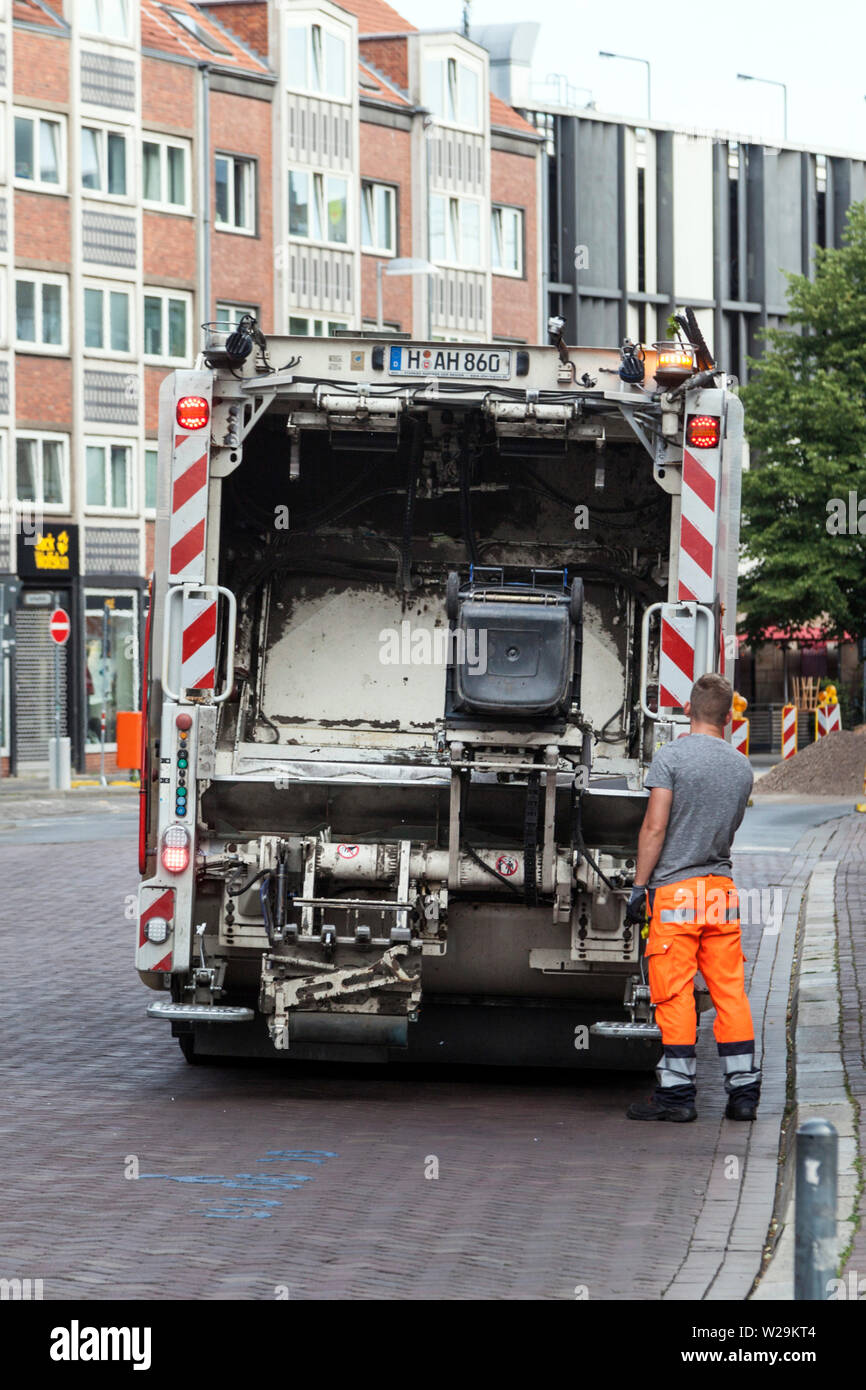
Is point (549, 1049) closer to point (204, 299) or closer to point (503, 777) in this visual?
point (503, 777)

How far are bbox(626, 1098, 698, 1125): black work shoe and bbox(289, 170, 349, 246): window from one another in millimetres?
40077

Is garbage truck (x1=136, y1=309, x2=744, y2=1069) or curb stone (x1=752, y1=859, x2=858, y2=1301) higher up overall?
garbage truck (x1=136, y1=309, x2=744, y2=1069)

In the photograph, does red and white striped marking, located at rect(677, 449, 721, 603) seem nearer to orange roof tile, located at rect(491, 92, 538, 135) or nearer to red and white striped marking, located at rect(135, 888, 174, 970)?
red and white striped marking, located at rect(135, 888, 174, 970)

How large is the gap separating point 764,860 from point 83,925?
771cm

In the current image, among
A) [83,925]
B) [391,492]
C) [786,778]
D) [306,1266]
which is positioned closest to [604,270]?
[786,778]

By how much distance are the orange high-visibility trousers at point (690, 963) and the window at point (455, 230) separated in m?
43.4

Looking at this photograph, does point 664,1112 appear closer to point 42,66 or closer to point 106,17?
point 42,66

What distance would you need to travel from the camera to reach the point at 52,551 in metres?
42.6

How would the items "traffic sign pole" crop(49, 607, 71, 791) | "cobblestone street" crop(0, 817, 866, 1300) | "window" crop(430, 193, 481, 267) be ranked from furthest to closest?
"window" crop(430, 193, 481, 267)
"traffic sign pole" crop(49, 607, 71, 791)
"cobblestone street" crop(0, 817, 866, 1300)

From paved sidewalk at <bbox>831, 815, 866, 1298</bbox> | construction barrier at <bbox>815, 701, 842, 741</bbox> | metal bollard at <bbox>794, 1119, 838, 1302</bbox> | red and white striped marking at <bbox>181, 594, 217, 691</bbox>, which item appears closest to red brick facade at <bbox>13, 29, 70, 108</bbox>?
construction barrier at <bbox>815, 701, 842, 741</bbox>

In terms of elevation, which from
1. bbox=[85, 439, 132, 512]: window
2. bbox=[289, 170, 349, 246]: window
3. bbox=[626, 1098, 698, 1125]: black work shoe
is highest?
bbox=[289, 170, 349, 246]: window

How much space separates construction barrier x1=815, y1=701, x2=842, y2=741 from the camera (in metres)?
37.4

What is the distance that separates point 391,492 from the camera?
1077 centimetres

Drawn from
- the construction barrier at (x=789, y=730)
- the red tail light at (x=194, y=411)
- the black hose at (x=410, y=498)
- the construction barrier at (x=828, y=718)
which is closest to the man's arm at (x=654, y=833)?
the black hose at (x=410, y=498)
